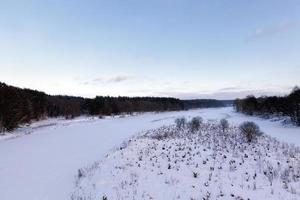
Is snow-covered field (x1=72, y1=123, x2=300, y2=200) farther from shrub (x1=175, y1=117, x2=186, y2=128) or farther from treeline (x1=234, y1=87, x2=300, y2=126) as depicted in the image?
treeline (x1=234, y1=87, x2=300, y2=126)

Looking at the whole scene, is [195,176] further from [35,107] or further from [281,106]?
[35,107]

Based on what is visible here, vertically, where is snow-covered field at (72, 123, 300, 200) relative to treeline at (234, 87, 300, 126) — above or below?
below

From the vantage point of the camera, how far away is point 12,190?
584 inches

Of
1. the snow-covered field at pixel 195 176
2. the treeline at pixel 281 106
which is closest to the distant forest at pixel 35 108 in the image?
the snow-covered field at pixel 195 176

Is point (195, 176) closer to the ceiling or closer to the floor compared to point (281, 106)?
closer to the floor

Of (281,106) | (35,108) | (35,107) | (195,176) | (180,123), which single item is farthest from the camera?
(35,107)

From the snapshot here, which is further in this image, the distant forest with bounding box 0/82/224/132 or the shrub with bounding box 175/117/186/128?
the distant forest with bounding box 0/82/224/132

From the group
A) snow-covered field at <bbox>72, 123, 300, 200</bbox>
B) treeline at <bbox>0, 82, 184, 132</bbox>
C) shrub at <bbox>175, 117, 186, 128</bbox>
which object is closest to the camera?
snow-covered field at <bbox>72, 123, 300, 200</bbox>

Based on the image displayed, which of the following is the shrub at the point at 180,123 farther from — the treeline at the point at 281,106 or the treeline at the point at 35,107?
the treeline at the point at 35,107

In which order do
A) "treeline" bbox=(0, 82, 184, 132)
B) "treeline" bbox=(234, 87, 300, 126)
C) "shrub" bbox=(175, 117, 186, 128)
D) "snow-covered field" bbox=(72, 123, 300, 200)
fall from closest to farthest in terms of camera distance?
1. "snow-covered field" bbox=(72, 123, 300, 200)
2. "shrub" bbox=(175, 117, 186, 128)
3. "treeline" bbox=(0, 82, 184, 132)
4. "treeline" bbox=(234, 87, 300, 126)

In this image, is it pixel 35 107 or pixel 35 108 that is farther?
pixel 35 107

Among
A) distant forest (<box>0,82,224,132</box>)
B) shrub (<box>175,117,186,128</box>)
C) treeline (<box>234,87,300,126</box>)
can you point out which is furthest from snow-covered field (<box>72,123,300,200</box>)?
treeline (<box>234,87,300,126</box>)

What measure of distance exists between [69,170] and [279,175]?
38.4 ft

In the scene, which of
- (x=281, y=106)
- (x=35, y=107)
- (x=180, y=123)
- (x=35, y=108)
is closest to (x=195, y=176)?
(x=180, y=123)
